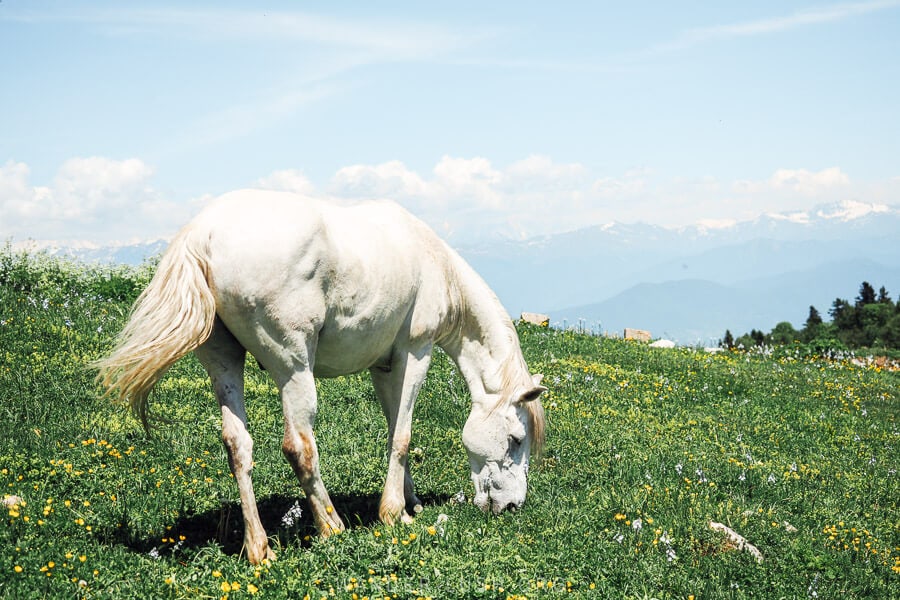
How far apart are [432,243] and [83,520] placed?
390 cm

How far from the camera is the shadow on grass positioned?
6441mm

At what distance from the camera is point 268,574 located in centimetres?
567

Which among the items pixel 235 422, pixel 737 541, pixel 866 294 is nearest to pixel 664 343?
pixel 737 541

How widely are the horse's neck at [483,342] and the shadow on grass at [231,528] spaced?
143 centimetres

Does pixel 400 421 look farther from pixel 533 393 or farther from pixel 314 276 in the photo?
pixel 314 276

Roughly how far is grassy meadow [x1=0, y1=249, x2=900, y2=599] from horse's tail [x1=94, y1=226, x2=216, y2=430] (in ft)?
4.83

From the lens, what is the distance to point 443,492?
8.52m

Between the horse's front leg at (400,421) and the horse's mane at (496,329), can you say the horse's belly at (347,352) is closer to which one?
the horse's front leg at (400,421)

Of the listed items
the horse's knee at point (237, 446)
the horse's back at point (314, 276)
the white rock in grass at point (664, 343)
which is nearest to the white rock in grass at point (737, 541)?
the horse's back at point (314, 276)

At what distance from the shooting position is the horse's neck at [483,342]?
25.4ft

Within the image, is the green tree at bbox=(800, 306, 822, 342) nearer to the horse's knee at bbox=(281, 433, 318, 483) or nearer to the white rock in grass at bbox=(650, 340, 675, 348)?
the white rock in grass at bbox=(650, 340, 675, 348)

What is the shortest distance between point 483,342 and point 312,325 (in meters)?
2.35

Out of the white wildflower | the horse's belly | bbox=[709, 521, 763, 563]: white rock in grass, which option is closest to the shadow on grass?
the white wildflower

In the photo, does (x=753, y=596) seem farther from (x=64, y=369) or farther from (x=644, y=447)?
(x=64, y=369)
